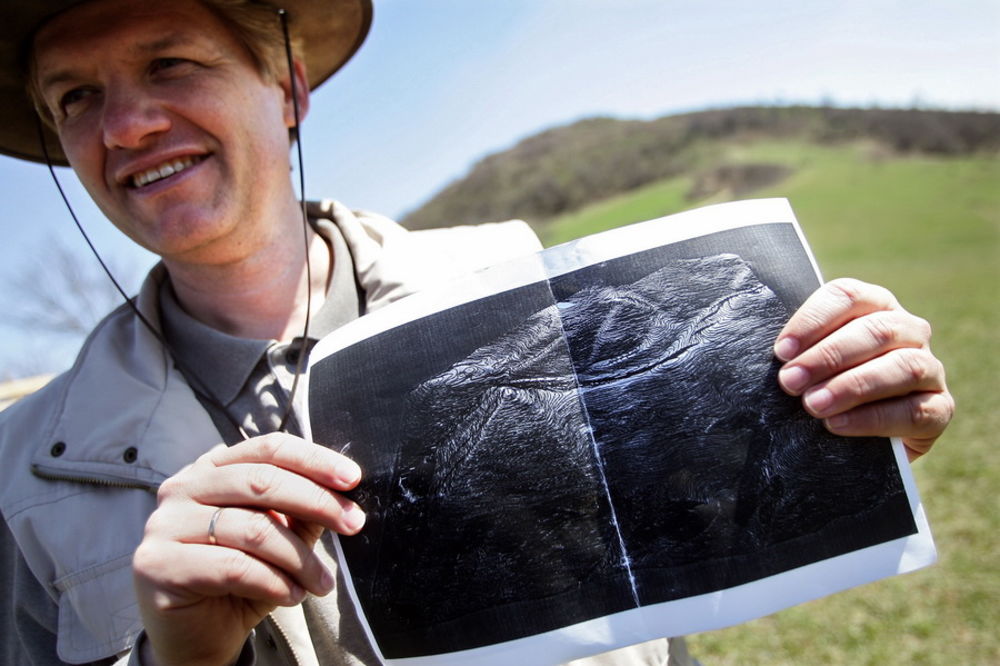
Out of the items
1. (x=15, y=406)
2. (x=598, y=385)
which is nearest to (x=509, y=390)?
(x=598, y=385)

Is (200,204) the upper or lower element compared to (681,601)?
upper

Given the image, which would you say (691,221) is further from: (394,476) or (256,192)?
(256,192)

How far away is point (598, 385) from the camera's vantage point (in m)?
1.01

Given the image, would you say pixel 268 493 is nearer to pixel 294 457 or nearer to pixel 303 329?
pixel 294 457

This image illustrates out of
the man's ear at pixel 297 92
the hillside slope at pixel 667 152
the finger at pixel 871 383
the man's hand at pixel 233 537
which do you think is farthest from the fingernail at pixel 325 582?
the hillside slope at pixel 667 152

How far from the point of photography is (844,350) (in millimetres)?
945

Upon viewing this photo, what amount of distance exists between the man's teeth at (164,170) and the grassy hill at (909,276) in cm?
301

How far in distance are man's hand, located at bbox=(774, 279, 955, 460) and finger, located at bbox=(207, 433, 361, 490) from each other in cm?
67

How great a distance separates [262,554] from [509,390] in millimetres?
426

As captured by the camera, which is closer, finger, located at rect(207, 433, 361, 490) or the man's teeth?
finger, located at rect(207, 433, 361, 490)

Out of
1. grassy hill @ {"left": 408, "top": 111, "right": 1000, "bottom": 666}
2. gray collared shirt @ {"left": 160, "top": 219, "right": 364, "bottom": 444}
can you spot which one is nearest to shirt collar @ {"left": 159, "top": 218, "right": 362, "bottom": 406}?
gray collared shirt @ {"left": 160, "top": 219, "right": 364, "bottom": 444}

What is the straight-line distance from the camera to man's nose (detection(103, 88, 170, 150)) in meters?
1.38

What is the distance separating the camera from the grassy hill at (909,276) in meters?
3.75

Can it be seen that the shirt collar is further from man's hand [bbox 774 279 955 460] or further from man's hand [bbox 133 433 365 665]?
man's hand [bbox 774 279 955 460]
